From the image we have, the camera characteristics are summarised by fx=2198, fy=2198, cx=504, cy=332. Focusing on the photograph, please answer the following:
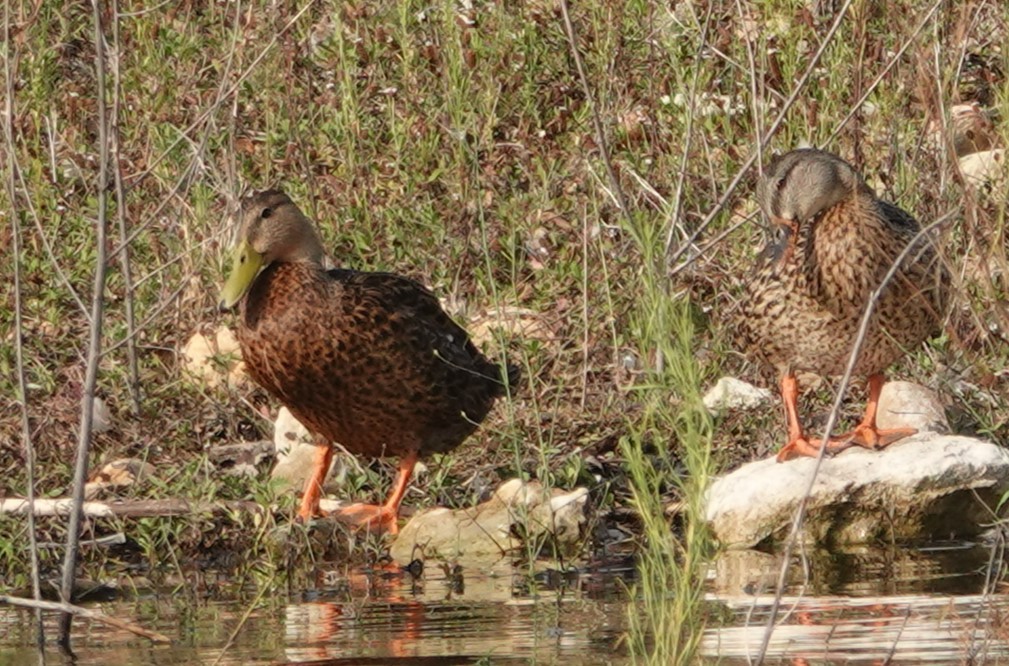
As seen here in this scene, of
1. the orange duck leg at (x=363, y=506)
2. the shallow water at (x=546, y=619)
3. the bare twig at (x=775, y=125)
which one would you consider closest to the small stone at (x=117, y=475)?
the orange duck leg at (x=363, y=506)

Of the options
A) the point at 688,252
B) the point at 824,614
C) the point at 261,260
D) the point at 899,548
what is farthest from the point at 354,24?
the point at 824,614

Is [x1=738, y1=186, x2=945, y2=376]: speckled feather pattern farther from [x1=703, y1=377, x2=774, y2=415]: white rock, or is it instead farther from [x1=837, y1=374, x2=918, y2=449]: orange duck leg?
[x1=703, y1=377, x2=774, y2=415]: white rock

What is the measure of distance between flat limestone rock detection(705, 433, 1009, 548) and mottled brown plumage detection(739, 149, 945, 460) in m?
0.32

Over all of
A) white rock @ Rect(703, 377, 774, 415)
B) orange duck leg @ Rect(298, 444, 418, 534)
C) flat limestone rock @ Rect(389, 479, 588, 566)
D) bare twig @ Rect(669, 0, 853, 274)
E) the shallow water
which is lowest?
the shallow water

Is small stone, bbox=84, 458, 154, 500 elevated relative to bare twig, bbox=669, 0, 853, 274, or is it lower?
lower

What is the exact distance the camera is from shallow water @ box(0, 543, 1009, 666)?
16.6 feet

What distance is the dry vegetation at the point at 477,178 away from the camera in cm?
764

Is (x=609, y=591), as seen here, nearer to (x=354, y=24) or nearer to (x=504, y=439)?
(x=504, y=439)

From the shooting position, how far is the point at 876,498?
668 cm

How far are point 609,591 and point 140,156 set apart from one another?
4690 millimetres

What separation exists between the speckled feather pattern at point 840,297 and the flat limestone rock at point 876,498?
1.47ft

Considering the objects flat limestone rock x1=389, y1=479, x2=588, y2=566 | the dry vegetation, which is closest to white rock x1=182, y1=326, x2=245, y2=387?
the dry vegetation

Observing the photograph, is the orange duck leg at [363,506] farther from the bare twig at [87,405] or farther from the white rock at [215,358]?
the bare twig at [87,405]

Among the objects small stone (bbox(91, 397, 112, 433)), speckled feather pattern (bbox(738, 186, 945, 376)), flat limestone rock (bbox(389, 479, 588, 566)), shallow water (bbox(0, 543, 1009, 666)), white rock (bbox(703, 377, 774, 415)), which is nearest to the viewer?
shallow water (bbox(0, 543, 1009, 666))
